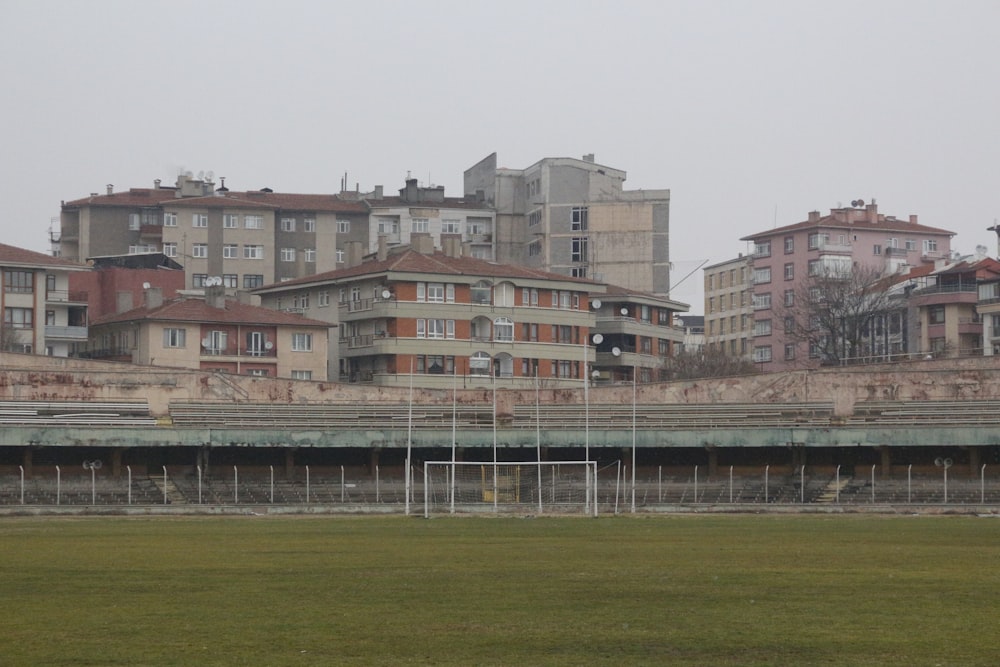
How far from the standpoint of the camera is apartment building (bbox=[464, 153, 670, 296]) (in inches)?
5694

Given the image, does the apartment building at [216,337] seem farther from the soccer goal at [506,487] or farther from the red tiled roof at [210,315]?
the soccer goal at [506,487]

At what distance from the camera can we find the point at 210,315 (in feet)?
368

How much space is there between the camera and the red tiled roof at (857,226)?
16062cm

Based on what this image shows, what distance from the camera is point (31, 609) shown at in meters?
25.2

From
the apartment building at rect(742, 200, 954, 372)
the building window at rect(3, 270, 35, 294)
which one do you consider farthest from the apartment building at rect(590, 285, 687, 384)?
the building window at rect(3, 270, 35, 294)

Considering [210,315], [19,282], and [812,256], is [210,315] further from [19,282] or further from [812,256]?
[812,256]

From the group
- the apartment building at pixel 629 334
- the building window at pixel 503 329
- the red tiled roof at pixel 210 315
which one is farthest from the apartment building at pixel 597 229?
the red tiled roof at pixel 210 315

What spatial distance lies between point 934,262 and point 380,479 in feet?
280

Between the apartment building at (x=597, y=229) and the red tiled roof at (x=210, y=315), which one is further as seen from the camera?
the apartment building at (x=597, y=229)

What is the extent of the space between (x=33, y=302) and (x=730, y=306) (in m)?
87.5

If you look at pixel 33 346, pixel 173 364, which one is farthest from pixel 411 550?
pixel 33 346

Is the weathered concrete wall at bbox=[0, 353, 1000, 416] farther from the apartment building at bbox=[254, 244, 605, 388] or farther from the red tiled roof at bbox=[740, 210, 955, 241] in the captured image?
the red tiled roof at bbox=[740, 210, 955, 241]

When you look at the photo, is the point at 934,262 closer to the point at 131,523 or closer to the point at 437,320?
the point at 437,320

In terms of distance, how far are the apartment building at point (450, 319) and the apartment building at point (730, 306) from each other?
50326mm
